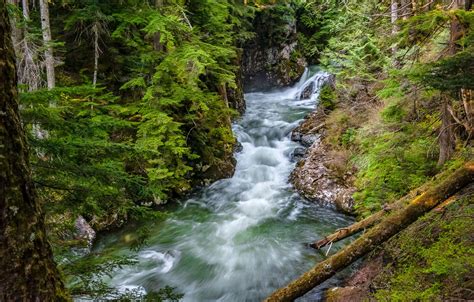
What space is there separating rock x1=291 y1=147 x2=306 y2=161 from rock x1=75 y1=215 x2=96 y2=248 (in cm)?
792

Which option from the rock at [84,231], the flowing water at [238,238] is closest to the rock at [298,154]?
the flowing water at [238,238]

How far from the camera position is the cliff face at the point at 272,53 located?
23047 mm

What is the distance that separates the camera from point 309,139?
13477 millimetres

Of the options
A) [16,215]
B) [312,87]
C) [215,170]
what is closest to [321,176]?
[215,170]

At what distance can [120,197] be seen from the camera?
338cm

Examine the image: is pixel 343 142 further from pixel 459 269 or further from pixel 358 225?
pixel 459 269

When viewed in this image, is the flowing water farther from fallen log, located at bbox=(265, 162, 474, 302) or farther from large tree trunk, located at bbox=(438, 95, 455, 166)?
large tree trunk, located at bbox=(438, 95, 455, 166)

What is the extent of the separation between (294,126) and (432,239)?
11.1 metres

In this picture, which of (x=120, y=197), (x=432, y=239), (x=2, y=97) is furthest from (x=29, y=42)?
(x=432, y=239)

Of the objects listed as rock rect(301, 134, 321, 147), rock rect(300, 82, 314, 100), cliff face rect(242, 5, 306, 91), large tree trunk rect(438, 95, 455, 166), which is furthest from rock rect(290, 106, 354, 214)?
cliff face rect(242, 5, 306, 91)

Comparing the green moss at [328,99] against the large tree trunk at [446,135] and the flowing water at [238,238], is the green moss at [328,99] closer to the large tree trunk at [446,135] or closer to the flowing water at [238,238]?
the flowing water at [238,238]

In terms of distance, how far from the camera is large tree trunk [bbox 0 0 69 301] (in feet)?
5.59

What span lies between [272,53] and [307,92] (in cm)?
527

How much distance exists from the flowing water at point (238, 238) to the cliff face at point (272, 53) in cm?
1074
